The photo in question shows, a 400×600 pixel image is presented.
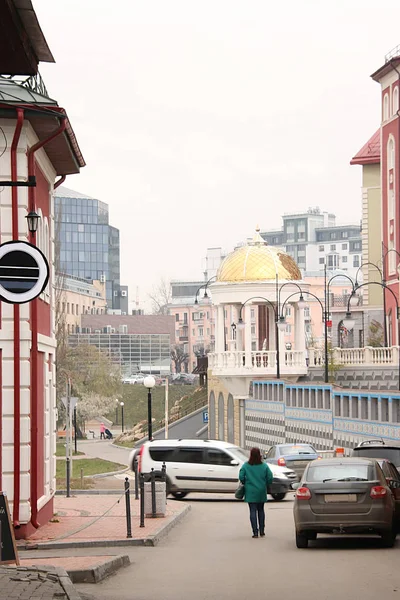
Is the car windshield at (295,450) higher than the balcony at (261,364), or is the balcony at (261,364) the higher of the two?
the balcony at (261,364)

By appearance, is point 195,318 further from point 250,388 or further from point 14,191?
point 14,191

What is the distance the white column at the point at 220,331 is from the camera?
7188cm

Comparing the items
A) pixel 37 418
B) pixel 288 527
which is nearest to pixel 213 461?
pixel 288 527

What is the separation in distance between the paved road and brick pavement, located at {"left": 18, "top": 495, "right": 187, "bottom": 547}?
671mm

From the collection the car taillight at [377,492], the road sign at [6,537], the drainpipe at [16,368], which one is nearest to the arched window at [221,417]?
the drainpipe at [16,368]

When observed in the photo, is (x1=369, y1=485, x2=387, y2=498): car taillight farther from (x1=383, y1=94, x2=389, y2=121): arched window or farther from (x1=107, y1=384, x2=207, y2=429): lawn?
(x1=107, y1=384, x2=207, y2=429): lawn

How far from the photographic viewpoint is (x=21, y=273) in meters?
13.4

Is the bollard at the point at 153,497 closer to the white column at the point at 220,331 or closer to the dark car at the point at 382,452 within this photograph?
the dark car at the point at 382,452

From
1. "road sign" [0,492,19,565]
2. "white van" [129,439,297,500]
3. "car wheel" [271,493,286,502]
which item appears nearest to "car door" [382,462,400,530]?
"road sign" [0,492,19,565]

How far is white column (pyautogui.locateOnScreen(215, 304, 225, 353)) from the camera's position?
71.9 metres

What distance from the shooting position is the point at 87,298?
186250mm

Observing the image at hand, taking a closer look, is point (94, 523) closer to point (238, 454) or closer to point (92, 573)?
point (92, 573)

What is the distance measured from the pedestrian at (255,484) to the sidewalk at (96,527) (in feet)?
5.23

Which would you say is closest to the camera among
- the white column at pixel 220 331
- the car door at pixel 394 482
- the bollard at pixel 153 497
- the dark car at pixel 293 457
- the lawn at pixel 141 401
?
the car door at pixel 394 482
